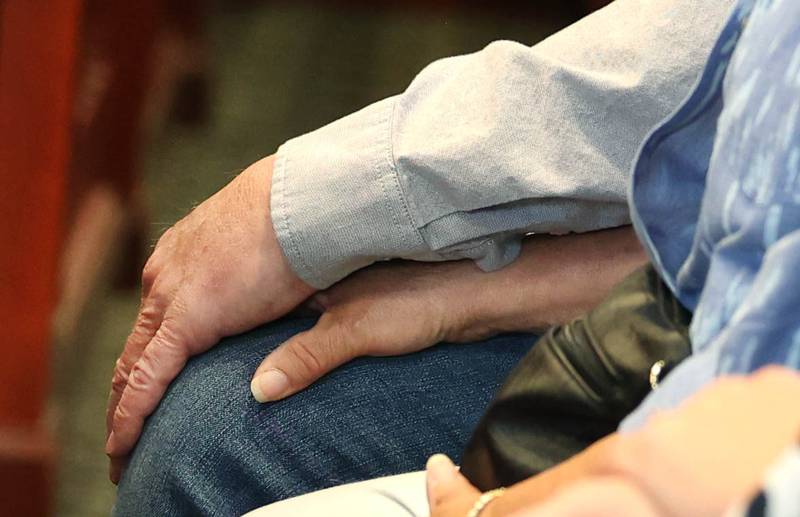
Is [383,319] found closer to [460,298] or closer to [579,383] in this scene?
[460,298]

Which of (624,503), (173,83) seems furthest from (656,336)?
(173,83)

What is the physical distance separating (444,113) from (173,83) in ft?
4.34

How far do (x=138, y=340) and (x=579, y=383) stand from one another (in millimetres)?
482

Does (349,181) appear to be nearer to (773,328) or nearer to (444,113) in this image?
(444,113)

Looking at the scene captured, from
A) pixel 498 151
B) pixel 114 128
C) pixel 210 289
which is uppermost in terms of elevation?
pixel 498 151

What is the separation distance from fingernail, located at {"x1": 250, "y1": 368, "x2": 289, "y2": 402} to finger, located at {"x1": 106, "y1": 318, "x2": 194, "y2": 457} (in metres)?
0.09

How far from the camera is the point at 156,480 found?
2.82 ft

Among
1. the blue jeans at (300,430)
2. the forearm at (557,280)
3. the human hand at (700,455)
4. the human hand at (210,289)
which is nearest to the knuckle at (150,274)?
the human hand at (210,289)

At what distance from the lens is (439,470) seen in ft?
2.07

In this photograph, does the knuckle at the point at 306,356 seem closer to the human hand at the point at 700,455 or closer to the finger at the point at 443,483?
the finger at the point at 443,483

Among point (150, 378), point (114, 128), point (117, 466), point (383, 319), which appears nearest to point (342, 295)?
point (383, 319)

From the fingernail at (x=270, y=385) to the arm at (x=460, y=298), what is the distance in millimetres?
13

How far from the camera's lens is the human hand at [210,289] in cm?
89

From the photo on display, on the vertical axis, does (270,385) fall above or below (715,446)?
below
